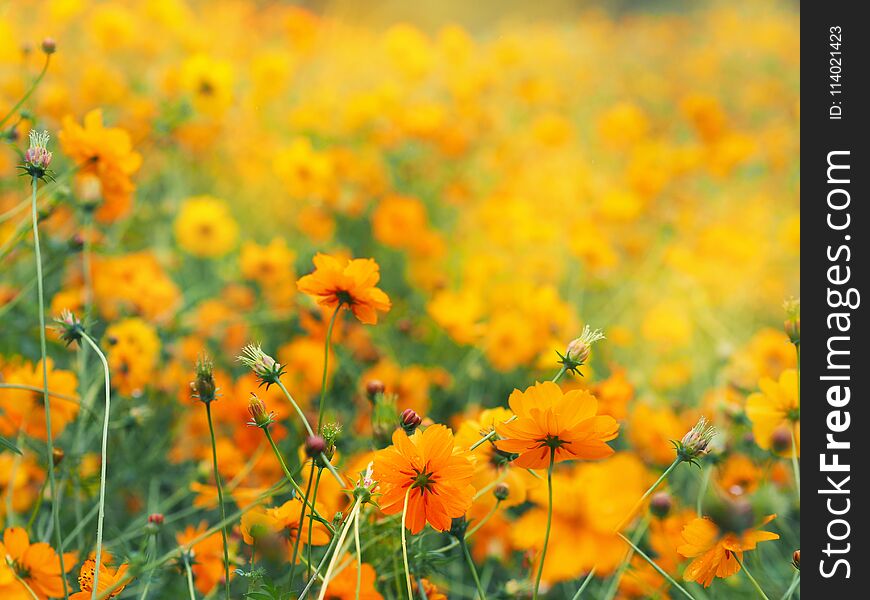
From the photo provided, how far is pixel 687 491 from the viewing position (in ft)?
4.41

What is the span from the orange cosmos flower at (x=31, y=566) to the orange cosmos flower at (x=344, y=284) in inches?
12.2

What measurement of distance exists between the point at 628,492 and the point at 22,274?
1.03 metres

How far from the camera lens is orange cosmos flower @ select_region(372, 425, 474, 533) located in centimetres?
58

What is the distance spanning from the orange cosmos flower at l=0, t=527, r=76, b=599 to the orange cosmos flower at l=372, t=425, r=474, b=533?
11.8 inches

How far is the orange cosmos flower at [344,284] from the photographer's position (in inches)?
26.8

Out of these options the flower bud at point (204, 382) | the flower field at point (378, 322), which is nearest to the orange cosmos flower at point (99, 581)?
the flower field at point (378, 322)

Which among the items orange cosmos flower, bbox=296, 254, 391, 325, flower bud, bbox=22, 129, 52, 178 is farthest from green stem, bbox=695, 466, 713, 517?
flower bud, bbox=22, 129, 52, 178

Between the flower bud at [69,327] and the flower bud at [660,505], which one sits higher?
the flower bud at [69,327]

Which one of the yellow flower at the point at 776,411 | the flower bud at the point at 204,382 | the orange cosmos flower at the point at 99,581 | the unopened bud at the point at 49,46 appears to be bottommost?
the orange cosmos flower at the point at 99,581

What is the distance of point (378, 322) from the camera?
1.41 meters

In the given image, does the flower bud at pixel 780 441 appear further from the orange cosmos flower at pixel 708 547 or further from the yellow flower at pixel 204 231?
the yellow flower at pixel 204 231

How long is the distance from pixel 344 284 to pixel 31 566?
0.36 metres

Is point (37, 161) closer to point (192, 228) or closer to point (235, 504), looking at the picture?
point (235, 504)

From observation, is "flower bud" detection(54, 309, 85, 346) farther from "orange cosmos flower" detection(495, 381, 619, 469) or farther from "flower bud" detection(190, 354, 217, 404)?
"orange cosmos flower" detection(495, 381, 619, 469)
